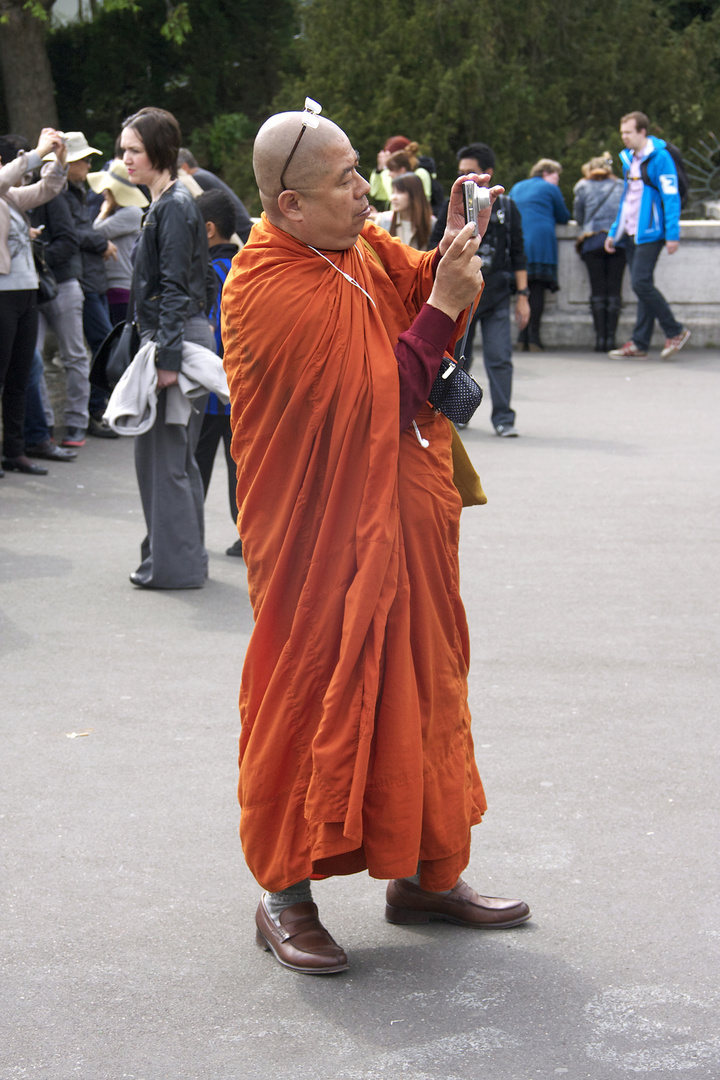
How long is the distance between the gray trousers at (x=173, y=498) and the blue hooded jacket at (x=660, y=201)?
768 centimetres

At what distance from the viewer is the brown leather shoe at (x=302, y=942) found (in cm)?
304

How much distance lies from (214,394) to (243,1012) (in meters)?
4.03

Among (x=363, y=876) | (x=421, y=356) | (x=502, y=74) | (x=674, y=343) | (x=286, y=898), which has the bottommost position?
(x=363, y=876)

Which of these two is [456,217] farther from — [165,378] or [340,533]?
[165,378]

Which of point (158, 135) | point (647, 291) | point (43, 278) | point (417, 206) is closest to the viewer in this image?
point (158, 135)

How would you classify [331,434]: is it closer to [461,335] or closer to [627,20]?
[461,335]

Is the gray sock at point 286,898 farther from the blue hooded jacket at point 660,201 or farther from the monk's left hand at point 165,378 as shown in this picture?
the blue hooded jacket at point 660,201

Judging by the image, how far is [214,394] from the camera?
255 inches

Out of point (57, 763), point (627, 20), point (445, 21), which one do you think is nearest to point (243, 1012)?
point (57, 763)

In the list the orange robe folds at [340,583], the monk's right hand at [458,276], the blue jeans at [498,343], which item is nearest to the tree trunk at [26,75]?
the blue jeans at [498,343]

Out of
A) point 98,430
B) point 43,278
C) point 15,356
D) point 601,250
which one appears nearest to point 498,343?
point 98,430

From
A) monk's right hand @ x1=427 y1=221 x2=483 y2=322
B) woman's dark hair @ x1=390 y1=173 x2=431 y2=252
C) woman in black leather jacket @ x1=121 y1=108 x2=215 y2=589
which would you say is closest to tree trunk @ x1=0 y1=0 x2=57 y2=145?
woman's dark hair @ x1=390 y1=173 x2=431 y2=252

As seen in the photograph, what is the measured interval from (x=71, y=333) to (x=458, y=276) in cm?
701

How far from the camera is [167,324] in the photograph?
19.5 ft
